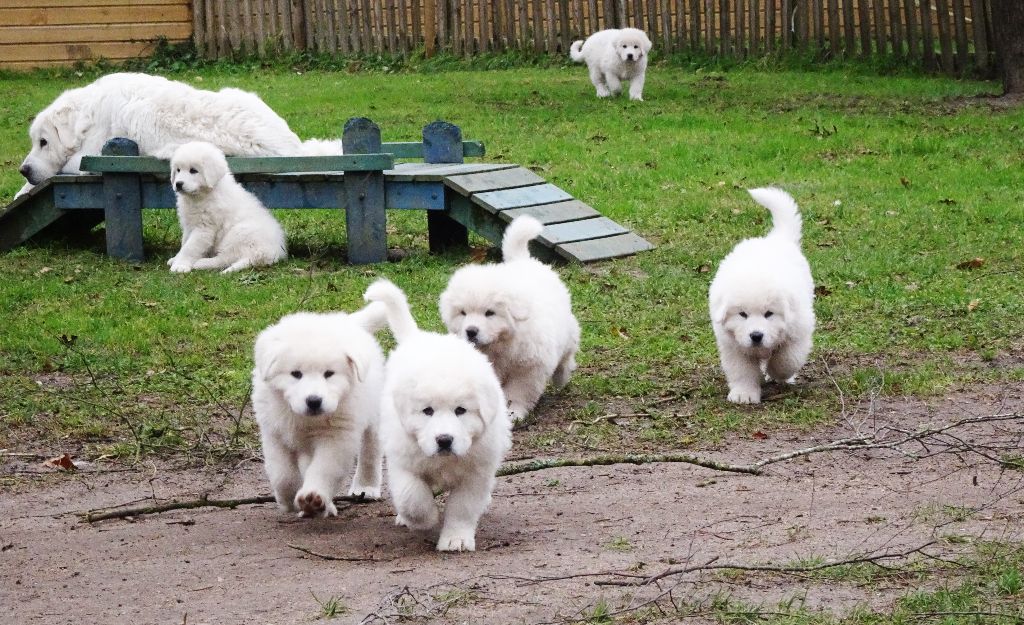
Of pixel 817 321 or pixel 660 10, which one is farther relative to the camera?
pixel 660 10

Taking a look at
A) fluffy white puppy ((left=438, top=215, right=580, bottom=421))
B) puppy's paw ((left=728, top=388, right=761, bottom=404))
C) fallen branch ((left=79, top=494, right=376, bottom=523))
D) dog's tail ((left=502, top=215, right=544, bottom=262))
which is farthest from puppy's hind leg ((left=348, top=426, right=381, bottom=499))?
puppy's paw ((left=728, top=388, right=761, bottom=404))

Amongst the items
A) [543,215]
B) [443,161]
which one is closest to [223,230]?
[443,161]

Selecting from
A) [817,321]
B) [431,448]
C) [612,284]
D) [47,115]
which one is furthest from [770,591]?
[47,115]

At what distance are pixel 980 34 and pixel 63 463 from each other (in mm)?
14721

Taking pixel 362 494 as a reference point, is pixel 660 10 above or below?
above

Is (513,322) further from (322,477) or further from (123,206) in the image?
(123,206)

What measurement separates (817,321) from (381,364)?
11.5 ft

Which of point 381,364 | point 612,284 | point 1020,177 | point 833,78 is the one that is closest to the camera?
point 381,364

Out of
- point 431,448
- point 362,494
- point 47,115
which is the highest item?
point 47,115

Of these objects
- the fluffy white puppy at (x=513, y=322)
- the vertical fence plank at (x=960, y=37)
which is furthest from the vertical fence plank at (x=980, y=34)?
the fluffy white puppy at (x=513, y=322)

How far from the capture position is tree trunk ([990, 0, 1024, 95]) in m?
15.2

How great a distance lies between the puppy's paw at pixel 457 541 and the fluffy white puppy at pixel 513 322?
1.59m

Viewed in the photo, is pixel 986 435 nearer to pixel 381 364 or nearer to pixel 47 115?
pixel 381 364

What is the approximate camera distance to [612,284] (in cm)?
885
